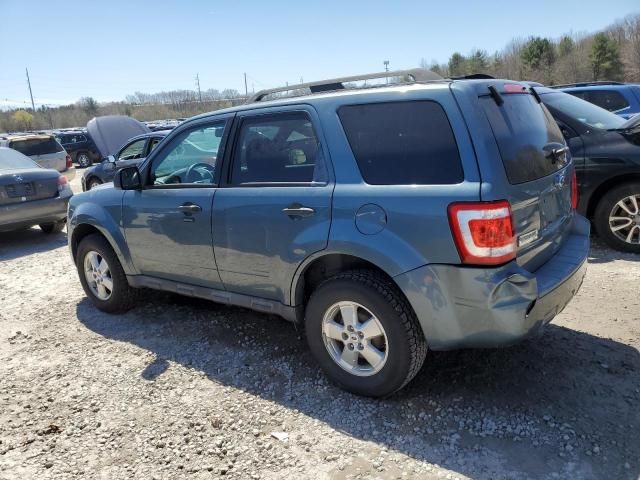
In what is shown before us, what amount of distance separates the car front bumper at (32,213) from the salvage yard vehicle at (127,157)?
2121 millimetres

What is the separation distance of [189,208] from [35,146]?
40.8 ft

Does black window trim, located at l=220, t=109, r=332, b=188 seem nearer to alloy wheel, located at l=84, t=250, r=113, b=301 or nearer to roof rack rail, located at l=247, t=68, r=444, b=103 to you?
roof rack rail, located at l=247, t=68, r=444, b=103

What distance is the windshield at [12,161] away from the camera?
27.1 feet

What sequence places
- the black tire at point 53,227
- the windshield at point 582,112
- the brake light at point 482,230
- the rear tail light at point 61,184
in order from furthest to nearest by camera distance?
the black tire at point 53,227 < the rear tail light at point 61,184 < the windshield at point 582,112 < the brake light at point 482,230

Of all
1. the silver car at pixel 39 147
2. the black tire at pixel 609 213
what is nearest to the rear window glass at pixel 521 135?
the black tire at pixel 609 213

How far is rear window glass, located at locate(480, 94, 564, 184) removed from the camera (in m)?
2.72

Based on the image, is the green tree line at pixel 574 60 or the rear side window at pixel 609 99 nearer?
the rear side window at pixel 609 99

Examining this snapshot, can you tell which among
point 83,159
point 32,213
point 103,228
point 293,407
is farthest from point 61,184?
point 83,159

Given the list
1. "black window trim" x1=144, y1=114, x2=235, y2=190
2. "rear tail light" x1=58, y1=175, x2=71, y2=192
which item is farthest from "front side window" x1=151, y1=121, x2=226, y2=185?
"rear tail light" x1=58, y1=175, x2=71, y2=192

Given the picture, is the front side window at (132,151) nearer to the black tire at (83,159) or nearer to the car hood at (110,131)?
the car hood at (110,131)

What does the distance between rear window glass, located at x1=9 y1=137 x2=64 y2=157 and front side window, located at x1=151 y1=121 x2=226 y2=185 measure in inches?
450

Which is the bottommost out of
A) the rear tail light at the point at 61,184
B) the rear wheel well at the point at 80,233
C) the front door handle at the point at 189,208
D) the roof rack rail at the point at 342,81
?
the rear wheel well at the point at 80,233

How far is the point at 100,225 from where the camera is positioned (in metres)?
4.54

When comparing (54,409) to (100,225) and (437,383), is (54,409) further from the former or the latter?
(437,383)
